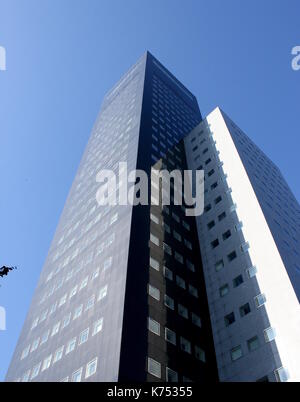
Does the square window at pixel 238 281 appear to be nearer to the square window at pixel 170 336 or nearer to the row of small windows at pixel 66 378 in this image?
the square window at pixel 170 336

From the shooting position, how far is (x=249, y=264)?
124 ft

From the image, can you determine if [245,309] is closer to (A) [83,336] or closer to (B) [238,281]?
(B) [238,281]

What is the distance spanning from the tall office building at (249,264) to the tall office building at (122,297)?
2145mm

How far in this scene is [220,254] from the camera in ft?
139

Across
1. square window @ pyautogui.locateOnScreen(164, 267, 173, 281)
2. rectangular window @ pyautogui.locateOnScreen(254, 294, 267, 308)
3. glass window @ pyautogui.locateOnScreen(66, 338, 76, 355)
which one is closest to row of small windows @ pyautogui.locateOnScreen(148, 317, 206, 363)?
square window @ pyautogui.locateOnScreen(164, 267, 173, 281)

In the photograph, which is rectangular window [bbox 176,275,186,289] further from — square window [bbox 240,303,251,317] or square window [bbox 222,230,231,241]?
square window [bbox 222,230,231,241]

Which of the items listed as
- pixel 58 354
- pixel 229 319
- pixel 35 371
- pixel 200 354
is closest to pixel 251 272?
pixel 229 319

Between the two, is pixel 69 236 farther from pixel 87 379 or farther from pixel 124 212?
pixel 87 379

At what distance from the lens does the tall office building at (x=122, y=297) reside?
2930cm

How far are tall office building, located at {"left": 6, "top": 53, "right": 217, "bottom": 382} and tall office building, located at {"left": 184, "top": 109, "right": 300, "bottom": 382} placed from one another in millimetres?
2145

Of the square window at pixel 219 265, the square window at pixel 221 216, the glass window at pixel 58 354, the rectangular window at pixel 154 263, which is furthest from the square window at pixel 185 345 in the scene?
the square window at pixel 221 216

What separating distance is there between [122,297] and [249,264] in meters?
13.9
